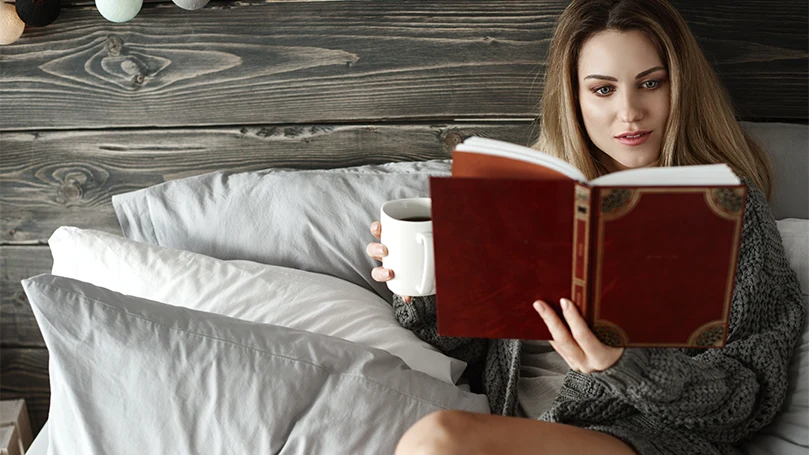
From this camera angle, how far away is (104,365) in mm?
985

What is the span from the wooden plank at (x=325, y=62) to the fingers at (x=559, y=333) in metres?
0.69

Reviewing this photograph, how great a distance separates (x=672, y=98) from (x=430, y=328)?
20.5 inches

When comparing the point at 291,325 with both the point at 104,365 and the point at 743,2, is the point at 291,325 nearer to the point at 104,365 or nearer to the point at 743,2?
the point at 104,365

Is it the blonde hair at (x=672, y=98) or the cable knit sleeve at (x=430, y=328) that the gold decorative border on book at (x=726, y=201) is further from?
the cable knit sleeve at (x=430, y=328)

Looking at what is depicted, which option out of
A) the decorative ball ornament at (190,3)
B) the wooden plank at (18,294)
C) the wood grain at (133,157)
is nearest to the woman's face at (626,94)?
the wood grain at (133,157)

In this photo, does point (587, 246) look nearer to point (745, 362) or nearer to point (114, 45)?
point (745, 362)

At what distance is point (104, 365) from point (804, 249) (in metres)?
1.03

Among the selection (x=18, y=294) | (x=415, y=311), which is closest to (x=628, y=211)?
(x=415, y=311)

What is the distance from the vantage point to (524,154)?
0.80 m

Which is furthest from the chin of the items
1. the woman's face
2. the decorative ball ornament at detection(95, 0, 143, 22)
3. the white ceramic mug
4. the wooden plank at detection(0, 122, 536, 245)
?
the decorative ball ornament at detection(95, 0, 143, 22)

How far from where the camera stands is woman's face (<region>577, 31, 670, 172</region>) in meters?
1.15

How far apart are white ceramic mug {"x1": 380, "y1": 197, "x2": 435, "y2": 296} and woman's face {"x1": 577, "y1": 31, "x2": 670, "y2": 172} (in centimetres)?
37

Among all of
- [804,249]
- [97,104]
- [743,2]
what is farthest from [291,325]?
[743,2]

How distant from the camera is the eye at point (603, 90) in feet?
3.86
